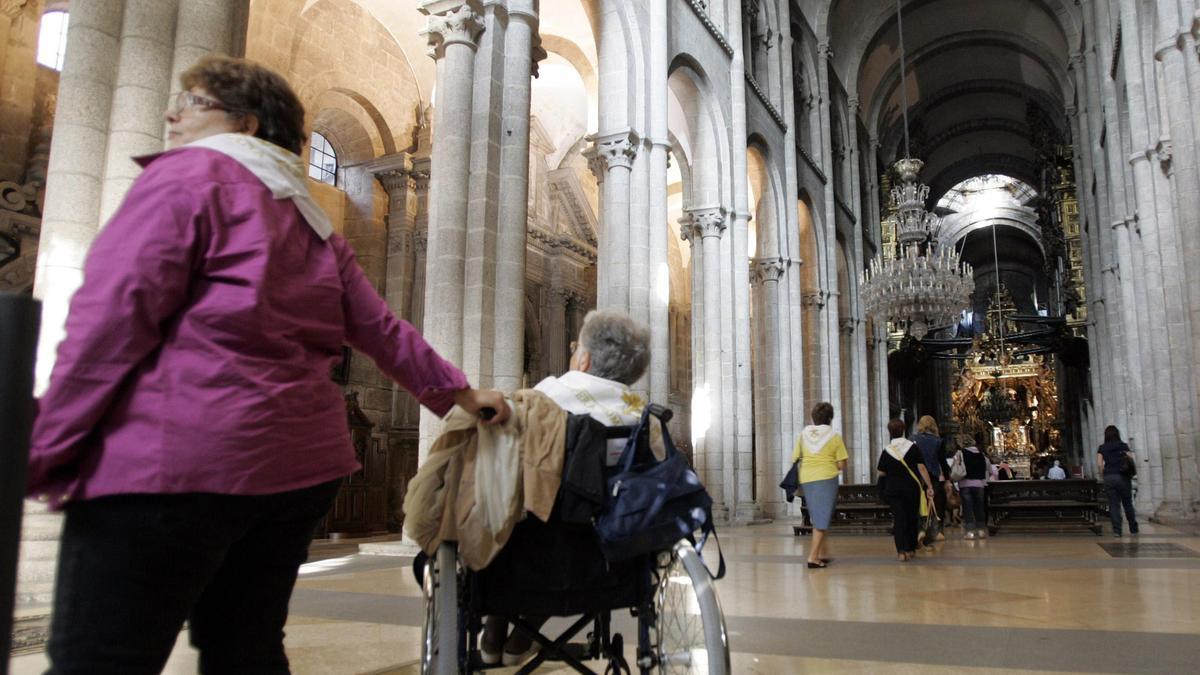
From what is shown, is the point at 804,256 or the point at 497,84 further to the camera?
the point at 804,256

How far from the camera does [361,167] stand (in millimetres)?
17469

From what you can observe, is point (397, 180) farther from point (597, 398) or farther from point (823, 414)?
point (597, 398)

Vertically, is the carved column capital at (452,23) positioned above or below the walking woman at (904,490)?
above

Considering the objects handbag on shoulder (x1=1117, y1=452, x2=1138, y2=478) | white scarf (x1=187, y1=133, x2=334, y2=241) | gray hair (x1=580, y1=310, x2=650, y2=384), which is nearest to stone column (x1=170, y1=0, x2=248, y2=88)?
gray hair (x1=580, y1=310, x2=650, y2=384)

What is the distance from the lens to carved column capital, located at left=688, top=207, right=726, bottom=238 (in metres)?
16.9

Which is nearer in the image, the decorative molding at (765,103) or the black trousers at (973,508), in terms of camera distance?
the black trousers at (973,508)

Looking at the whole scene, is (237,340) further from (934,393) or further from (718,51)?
(934,393)

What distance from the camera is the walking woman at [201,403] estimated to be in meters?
1.40

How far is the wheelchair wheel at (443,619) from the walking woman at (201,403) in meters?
0.68

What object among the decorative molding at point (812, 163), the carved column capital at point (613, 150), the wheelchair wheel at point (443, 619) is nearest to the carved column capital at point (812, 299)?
the decorative molding at point (812, 163)

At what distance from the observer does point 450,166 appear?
31.1 ft

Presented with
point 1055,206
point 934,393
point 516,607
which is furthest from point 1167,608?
point 934,393

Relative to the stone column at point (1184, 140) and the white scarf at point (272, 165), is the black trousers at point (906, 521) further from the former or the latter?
the white scarf at point (272, 165)

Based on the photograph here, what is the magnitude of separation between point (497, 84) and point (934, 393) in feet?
125
